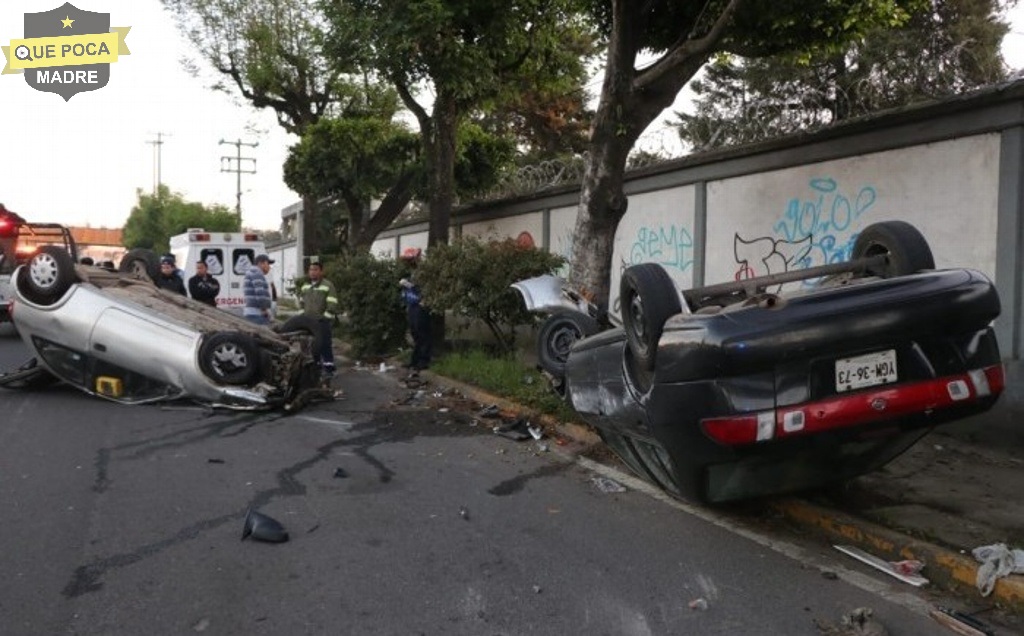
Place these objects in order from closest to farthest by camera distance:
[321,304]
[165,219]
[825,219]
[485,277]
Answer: [825,219] < [485,277] < [321,304] < [165,219]

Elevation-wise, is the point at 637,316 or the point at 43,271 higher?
the point at 43,271

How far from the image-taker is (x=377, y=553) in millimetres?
4543

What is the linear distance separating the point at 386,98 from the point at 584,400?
1607cm

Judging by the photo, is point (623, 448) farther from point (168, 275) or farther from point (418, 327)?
point (168, 275)

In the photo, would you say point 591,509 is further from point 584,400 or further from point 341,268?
point 341,268

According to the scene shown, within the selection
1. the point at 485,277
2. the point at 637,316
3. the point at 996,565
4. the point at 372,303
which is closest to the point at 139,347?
the point at 485,277

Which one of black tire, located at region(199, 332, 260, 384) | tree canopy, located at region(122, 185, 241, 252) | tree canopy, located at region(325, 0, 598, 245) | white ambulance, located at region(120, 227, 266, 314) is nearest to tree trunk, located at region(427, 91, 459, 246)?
tree canopy, located at region(325, 0, 598, 245)

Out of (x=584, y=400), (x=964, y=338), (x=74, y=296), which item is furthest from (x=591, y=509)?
(x=74, y=296)

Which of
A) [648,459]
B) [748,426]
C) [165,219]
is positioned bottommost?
[648,459]

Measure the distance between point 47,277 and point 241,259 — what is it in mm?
7188

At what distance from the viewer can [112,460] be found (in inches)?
259

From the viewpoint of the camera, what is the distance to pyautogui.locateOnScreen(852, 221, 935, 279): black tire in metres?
4.41

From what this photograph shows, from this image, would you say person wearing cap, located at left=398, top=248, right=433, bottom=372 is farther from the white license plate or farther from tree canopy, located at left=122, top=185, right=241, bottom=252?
tree canopy, located at left=122, top=185, right=241, bottom=252

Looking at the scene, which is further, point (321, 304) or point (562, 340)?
point (321, 304)
